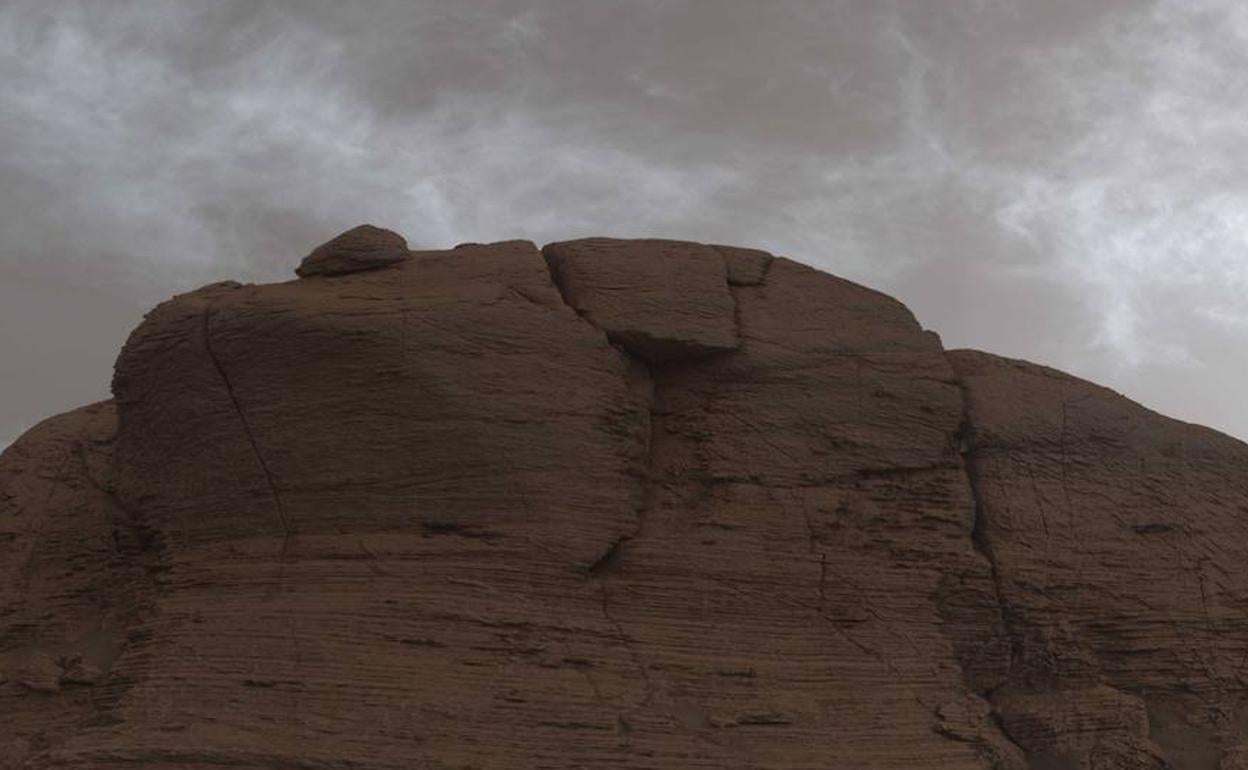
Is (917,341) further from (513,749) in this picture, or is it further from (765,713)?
(513,749)

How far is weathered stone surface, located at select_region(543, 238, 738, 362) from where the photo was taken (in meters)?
13.3

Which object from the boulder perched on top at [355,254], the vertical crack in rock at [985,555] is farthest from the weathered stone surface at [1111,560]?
the boulder perched on top at [355,254]

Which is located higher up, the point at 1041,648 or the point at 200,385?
the point at 200,385

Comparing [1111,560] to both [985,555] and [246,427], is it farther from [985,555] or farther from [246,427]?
[246,427]

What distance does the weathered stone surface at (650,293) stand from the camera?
13328 mm

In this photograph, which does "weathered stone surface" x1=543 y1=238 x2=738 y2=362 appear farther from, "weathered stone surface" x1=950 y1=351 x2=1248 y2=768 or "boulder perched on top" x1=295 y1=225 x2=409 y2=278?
"weathered stone surface" x1=950 y1=351 x2=1248 y2=768

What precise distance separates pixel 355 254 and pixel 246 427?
7.02ft

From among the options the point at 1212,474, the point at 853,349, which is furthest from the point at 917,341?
the point at 1212,474

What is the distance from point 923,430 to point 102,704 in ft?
26.0

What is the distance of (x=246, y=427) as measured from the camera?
1228 cm

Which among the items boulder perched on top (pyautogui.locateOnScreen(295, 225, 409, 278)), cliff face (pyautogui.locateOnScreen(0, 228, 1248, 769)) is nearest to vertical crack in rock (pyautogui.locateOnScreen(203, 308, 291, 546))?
cliff face (pyautogui.locateOnScreen(0, 228, 1248, 769))

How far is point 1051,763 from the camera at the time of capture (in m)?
12.7

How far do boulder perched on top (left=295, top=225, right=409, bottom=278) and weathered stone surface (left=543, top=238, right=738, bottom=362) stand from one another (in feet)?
5.30

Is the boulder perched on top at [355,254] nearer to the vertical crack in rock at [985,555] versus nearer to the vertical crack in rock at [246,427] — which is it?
the vertical crack in rock at [246,427]
